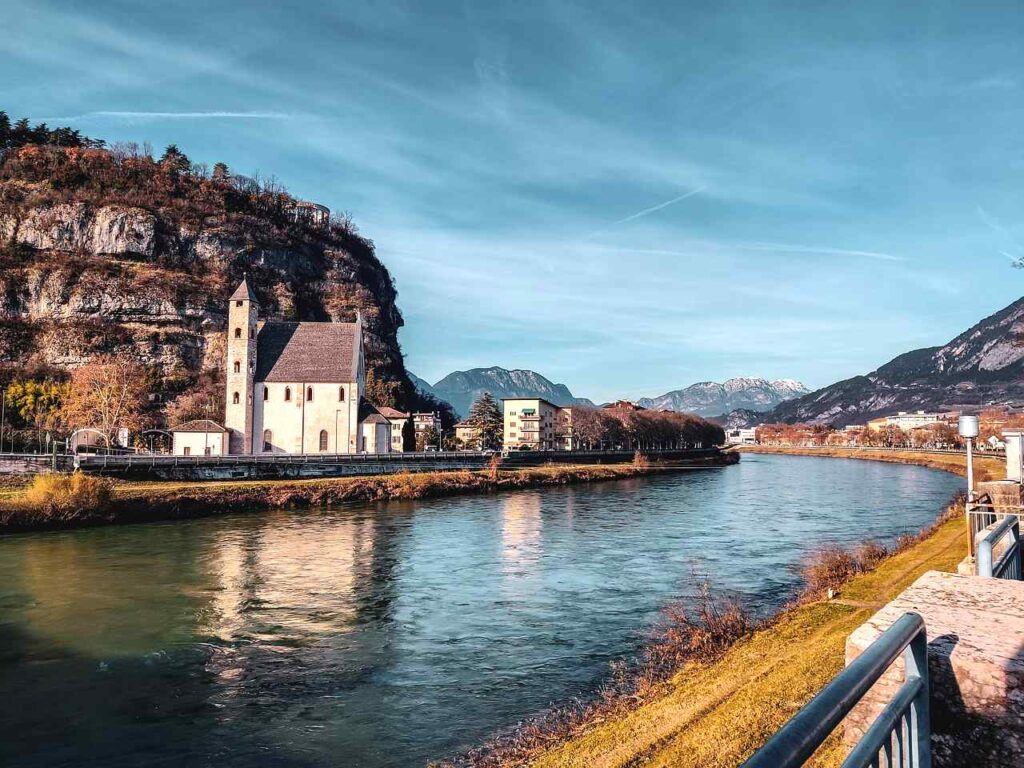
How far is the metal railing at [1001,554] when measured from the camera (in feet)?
31.3

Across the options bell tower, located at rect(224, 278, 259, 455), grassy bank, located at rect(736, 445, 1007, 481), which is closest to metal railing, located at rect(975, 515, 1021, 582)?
grassy bank, located at rect(736, 445, 1007, 481)

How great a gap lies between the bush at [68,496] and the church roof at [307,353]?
46.7 m

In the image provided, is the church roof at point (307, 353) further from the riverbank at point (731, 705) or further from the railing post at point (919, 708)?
the railing post at point (919, 708)

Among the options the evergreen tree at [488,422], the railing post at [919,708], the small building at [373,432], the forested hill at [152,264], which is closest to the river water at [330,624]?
the railing post at [919,708]

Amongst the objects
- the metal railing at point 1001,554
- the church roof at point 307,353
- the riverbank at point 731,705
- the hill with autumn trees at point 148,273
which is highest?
the hill with autumn trees at point 148,273

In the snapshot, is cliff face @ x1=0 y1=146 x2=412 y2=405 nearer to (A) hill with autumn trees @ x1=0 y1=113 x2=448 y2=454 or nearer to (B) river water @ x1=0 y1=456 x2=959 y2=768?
(A) hill with autumn trees @ x1=0 y1=113 x2=448 y2=454

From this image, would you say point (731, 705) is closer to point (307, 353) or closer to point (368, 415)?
point (368, 415)

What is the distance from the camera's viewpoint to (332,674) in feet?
56.1

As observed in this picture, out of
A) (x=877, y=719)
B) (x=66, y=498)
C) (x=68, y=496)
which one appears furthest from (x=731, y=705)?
(x=68, y=496)

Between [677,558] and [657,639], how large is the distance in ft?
43.4

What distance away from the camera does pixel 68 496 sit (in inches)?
1693

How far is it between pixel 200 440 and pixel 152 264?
80.9 meters

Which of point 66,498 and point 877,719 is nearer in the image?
point 877,719

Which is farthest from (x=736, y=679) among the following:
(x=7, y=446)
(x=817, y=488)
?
(x=7, y=446)
